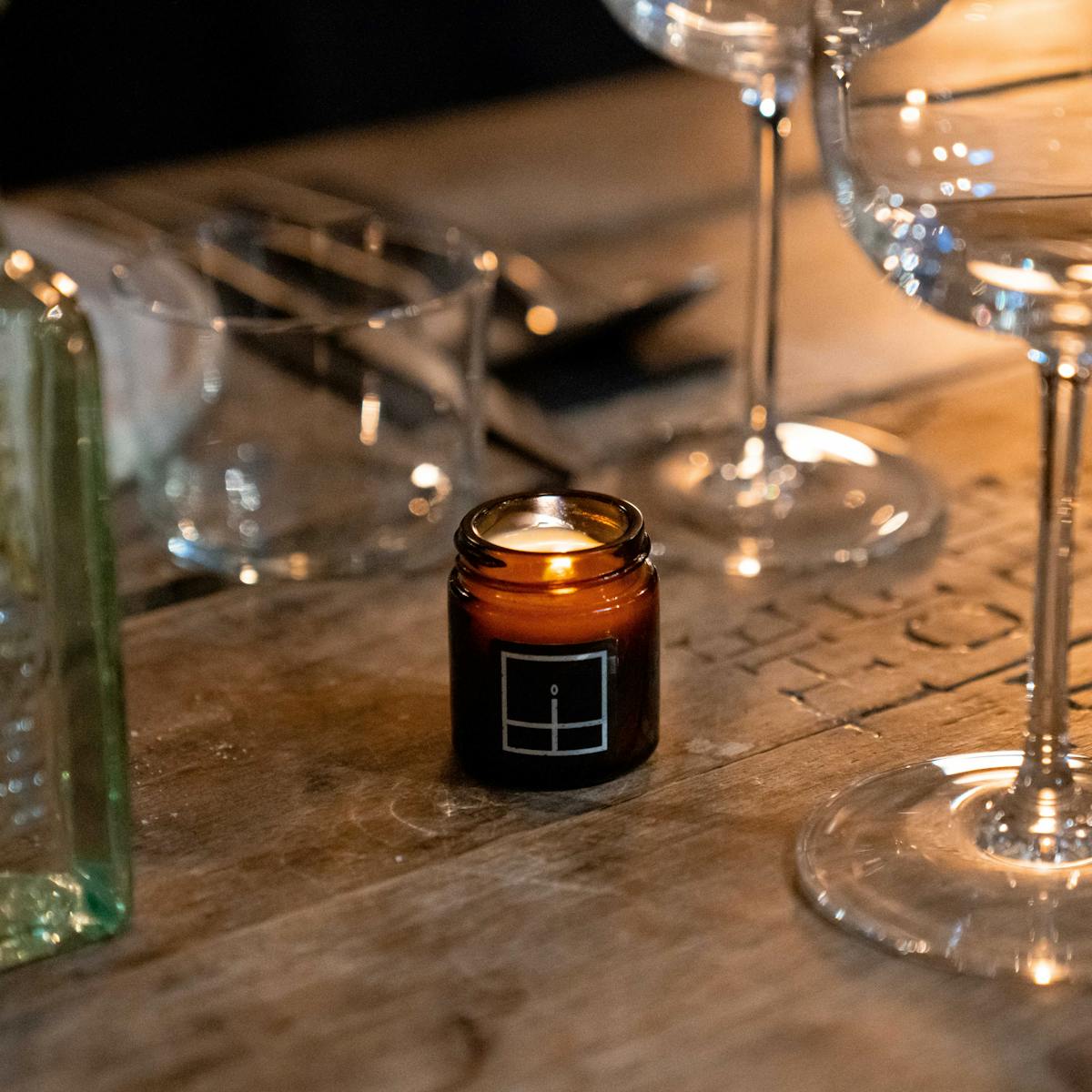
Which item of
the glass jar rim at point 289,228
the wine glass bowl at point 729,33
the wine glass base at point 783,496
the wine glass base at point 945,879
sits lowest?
the wine glass base at point 945,879

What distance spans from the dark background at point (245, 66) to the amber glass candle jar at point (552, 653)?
1964 mm

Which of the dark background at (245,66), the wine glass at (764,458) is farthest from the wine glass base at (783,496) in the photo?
the dark background at (245,66)

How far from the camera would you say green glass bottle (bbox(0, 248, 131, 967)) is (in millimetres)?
482

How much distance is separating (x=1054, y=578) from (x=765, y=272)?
359 mm

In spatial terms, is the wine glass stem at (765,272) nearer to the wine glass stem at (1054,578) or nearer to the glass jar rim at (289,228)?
the glass jar rim at (289,228)

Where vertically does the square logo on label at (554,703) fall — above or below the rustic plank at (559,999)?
above

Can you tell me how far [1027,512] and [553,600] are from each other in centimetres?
31

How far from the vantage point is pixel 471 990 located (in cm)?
49

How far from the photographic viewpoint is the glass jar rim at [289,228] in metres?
0.74

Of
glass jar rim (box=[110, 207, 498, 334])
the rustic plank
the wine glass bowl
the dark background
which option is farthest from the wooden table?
the dark background

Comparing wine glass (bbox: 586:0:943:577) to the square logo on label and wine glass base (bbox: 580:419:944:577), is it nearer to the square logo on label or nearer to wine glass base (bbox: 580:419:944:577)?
wine glass base (bbox: 580:419:944:577)

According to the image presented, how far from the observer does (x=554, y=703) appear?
59 cm

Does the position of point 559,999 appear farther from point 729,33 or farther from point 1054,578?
point 729,33

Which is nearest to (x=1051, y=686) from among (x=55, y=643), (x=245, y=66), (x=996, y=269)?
(x=996, y=269)
